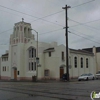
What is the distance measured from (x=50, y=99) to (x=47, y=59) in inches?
1409

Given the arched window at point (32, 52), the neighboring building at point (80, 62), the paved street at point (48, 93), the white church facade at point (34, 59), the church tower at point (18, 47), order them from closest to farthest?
the paved street at point (48, 93)
the white church facade at point (34, 59)
the neighboring building at point (80, 62)
the arched window at point (32, 52)
the church tower at point (18, 47)

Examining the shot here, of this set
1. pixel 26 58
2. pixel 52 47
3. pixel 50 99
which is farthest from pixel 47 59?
pixel 50 99

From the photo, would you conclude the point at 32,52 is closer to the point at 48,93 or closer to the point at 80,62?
the point at 80,62

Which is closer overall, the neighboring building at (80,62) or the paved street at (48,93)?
the paved street at (48,93)

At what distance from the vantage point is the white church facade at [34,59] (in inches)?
1838

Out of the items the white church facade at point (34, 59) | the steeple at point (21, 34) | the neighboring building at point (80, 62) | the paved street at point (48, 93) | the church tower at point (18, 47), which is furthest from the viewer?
the steeple at point (21, 34)

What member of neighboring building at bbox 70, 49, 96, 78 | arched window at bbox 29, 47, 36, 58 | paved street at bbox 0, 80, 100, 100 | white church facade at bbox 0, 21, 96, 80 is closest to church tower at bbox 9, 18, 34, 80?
white church facade at bbox 0, 21, 96, 80

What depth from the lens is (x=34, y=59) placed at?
→ 164ft

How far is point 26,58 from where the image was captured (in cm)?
5166

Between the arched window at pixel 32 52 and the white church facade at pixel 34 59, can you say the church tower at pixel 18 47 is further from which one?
the arched window at pixel 32 52

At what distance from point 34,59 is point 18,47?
5.10 meters

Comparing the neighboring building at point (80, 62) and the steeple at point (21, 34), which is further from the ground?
the steeple at point (21, 34)

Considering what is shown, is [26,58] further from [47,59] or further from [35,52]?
[47,59]

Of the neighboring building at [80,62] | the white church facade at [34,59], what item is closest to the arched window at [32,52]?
the white church facade at [34,59]
